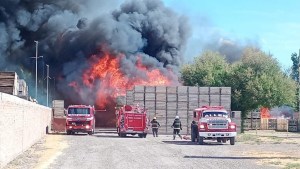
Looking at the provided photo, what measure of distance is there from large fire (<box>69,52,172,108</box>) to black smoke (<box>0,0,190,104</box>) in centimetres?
113

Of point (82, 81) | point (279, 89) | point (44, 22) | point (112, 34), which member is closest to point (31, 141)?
point (279, 89)

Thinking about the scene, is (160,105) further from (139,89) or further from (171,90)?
(139,89)

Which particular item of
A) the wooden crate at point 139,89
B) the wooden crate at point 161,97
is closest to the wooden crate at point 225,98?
the wooden crate at point 161,97

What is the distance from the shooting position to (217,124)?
119ft

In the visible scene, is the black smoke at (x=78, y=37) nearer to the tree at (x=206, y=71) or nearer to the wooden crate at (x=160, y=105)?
the tree at (x=206, y=71)

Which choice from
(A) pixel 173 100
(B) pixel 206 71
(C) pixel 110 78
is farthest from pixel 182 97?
(C) pixel 110 78

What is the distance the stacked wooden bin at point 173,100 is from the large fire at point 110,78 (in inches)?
812

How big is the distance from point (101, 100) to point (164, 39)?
720 inches

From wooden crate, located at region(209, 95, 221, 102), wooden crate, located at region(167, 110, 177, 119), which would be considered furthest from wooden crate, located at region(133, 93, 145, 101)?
wooden crate, located at region(209, 95, 221, 102)

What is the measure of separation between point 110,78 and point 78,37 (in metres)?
13.3

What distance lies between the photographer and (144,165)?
2166 cm

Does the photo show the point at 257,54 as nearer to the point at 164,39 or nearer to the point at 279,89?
the point at 279,89

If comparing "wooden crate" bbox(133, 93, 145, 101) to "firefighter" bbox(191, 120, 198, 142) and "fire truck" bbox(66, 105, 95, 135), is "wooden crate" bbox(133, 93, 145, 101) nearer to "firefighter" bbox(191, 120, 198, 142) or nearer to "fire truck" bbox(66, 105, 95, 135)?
"fire truck" bbox(66, 105, 95, 135)

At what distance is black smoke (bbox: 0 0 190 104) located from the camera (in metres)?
85.8
